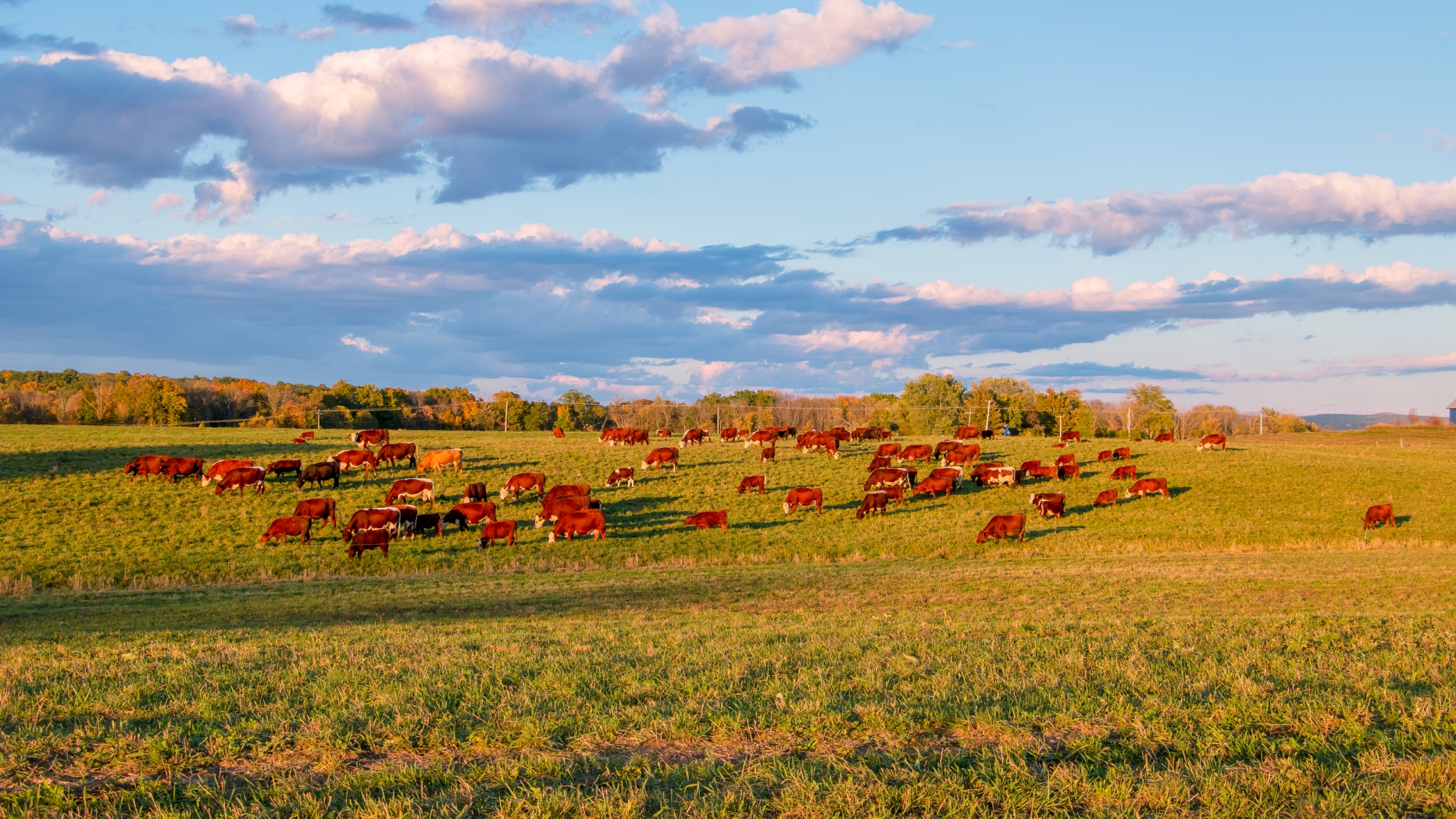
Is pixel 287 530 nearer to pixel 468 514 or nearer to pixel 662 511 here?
pixel 468 514

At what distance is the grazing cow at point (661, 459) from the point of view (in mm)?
40156

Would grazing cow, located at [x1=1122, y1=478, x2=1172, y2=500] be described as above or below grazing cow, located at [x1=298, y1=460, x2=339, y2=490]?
below

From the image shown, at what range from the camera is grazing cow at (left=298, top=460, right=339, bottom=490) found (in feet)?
112

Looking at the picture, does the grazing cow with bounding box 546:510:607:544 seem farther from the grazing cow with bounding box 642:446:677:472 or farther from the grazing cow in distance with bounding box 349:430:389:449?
the grazing cow in distance with bounding box 349:430:389:449

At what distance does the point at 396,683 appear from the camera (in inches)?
305

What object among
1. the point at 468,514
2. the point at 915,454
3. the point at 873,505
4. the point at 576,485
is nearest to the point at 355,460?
the point at 576,485

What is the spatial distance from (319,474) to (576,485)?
10077 mm

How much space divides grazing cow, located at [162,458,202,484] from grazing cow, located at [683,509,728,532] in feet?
68.7

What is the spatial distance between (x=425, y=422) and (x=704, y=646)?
83.5 metres

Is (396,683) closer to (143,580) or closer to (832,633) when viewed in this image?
(832,633)

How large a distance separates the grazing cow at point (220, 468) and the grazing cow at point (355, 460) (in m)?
3.43

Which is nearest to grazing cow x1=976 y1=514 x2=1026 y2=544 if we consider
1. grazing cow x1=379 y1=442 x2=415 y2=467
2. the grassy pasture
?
the grassy pasture

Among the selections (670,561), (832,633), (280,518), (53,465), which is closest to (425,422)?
(53,465)

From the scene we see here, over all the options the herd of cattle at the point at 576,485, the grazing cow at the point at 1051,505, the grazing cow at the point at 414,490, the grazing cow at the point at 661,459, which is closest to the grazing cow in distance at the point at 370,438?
the herd of cattle at the point at 576,485
